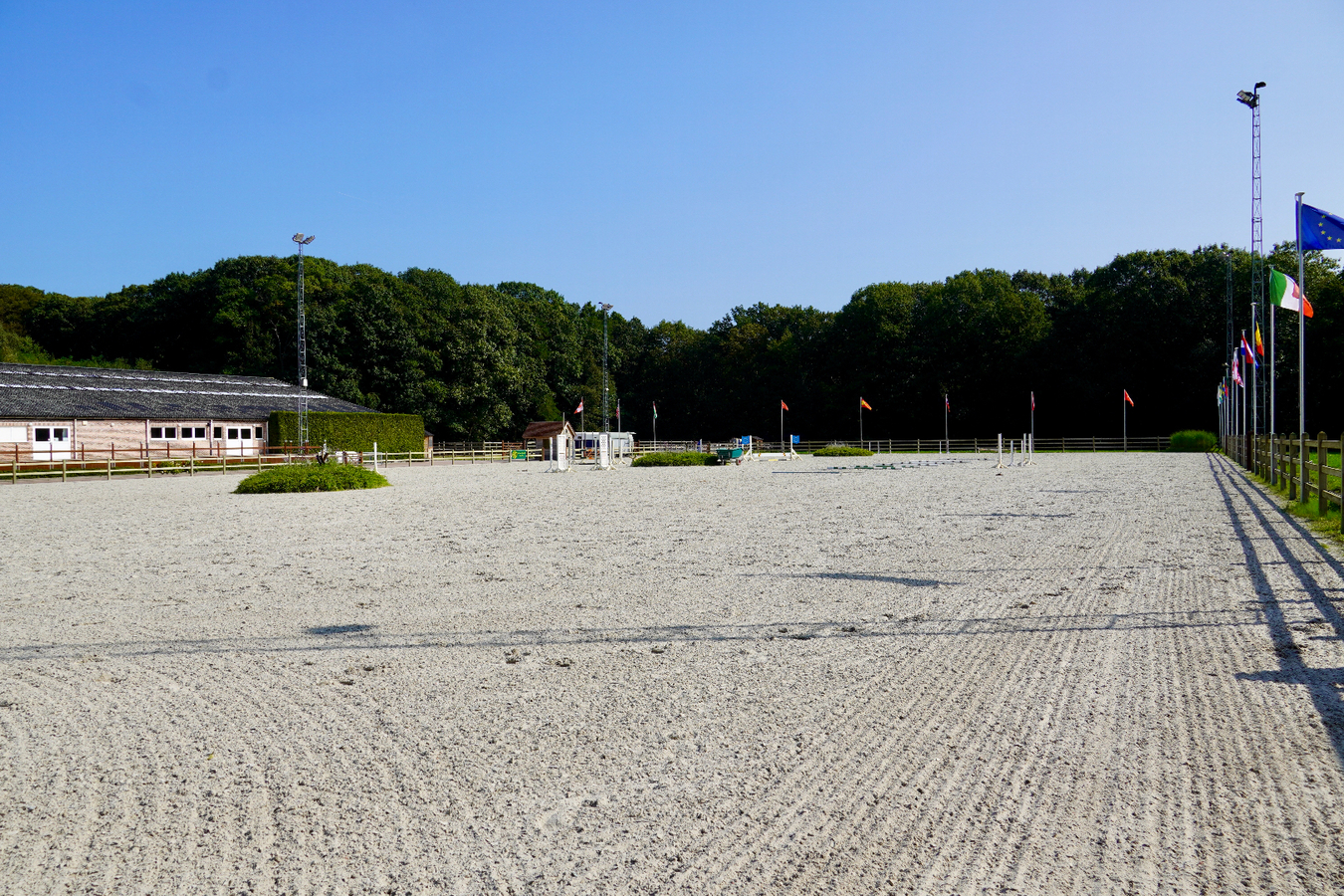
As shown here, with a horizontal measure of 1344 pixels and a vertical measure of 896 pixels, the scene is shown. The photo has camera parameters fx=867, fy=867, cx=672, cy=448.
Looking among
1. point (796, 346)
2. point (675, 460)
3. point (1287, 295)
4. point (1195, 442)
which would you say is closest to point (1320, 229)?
point (1287, 295)

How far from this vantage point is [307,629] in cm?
617

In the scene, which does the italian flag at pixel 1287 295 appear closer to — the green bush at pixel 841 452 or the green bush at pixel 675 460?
the green bush at pixel 675 460

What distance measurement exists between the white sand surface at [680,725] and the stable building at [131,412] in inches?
1370

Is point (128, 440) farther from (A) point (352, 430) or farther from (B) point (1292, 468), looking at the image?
(B) point (1292, 468)

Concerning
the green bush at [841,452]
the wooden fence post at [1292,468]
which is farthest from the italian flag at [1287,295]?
the green bush at [841,452]

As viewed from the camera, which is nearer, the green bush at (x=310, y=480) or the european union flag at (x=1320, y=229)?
the european union flag at (x=1320, y=229)

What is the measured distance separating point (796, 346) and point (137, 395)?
56213 mm

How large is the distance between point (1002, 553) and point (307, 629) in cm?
690

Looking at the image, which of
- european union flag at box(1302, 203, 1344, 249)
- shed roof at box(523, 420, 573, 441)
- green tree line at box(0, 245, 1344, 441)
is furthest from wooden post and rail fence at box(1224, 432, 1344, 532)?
shed roof at box(523, 420, 573, 441)

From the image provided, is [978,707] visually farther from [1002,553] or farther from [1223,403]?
[1223,403]

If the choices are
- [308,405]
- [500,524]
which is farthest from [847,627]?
[308,405]

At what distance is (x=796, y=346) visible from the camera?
8344 cm

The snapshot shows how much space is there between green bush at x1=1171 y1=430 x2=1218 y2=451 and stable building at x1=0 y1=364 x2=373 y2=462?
48.8 metres

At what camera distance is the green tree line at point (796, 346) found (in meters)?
59.3
